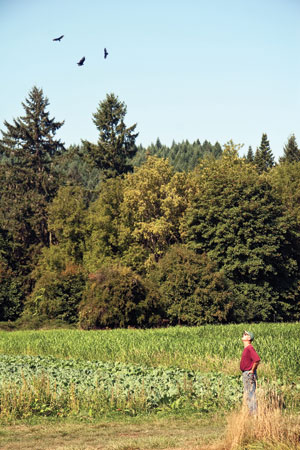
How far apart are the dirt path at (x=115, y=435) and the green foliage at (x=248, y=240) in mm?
33764

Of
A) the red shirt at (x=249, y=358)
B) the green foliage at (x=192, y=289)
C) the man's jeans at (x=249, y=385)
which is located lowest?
the man's jeans at (x=249, y=385)

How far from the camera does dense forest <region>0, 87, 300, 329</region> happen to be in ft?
150

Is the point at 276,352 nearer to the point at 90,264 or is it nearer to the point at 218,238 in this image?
the point at 218,238

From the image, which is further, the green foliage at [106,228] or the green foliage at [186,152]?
the green foliage at [186,152]

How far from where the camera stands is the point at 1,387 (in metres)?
16.3

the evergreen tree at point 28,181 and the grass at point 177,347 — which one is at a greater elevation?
the evergreen tree at point 28,181

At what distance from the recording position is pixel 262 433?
10570 mm

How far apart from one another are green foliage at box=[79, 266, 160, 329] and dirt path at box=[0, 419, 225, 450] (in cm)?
3016

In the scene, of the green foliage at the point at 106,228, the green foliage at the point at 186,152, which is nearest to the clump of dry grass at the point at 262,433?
the green foliage at the point at 106,228

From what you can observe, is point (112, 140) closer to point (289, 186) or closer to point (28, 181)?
point (28, 181)

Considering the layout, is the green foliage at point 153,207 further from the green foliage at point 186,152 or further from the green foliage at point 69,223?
the green foliage at point 186,152

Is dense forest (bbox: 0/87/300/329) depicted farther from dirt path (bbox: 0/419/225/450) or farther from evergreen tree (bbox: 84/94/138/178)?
dirt path (bbox: 0/419/225/450)

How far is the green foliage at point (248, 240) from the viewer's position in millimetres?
48156

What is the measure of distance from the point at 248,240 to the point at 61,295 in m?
17.2
